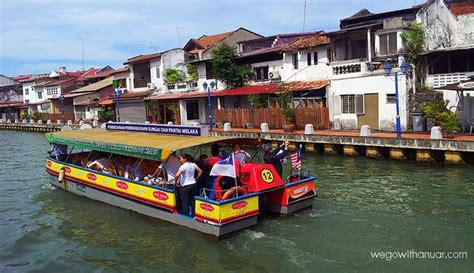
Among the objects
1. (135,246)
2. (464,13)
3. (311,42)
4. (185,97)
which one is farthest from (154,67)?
(135,246)

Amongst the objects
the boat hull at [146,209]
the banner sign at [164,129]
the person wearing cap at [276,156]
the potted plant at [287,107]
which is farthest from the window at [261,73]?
the person wearing cap at [276,156]

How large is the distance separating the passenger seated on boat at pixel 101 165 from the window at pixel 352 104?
1428 cm

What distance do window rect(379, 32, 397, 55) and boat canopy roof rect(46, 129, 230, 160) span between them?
1434 centimetres

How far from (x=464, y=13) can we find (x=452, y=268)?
63.7ft

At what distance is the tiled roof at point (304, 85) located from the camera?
2553 cm

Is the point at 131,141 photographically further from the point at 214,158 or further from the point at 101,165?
the point at 214,158

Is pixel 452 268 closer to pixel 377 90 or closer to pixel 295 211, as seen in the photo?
pixel 295 211

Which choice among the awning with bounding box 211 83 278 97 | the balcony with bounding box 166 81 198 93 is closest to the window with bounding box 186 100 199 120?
the balcony with bounding box 166 81 198 93

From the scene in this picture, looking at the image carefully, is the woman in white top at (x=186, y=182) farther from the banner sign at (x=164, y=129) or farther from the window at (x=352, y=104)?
the window at (x=352, y=104)

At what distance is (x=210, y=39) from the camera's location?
40156 millimetres

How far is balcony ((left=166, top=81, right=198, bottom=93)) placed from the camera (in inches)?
1402

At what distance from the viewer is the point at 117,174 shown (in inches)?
543

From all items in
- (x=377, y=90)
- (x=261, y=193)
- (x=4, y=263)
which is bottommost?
(x=4, y=263)

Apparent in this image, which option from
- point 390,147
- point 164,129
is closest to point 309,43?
point 390,147
